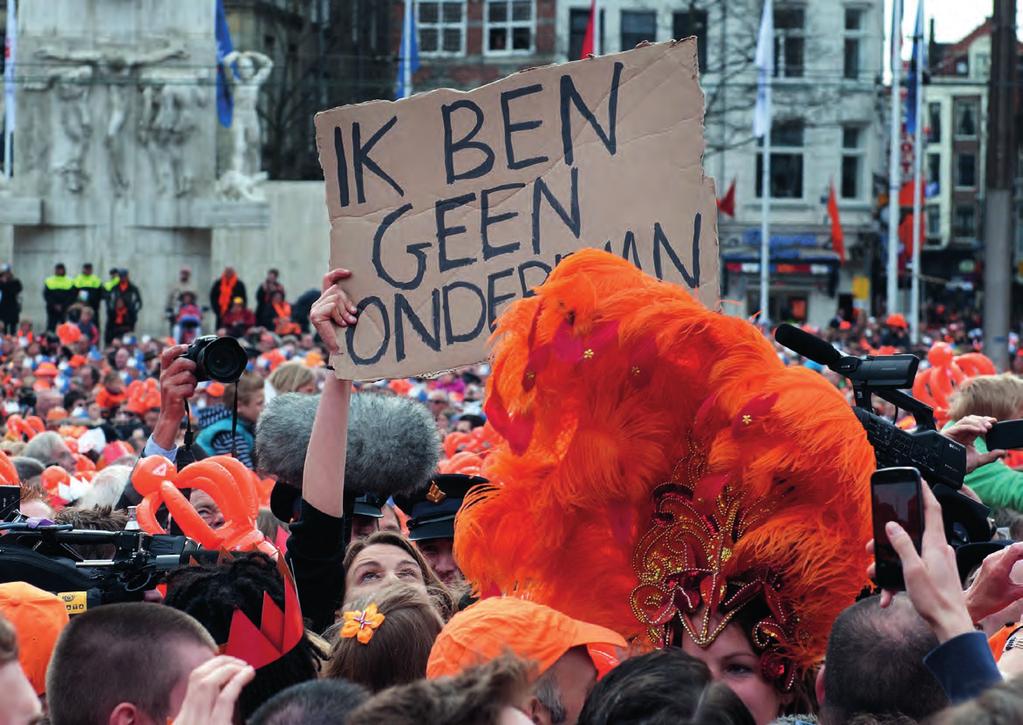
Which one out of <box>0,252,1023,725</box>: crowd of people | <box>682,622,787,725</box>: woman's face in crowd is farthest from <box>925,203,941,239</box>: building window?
<box>682,622,787,725</box>: woman's face in crowd

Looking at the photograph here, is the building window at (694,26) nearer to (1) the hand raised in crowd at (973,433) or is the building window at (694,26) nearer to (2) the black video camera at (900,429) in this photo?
(1) the hand raised in crowd at (973,433)

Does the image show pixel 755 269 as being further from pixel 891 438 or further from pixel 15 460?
pixel 891 438

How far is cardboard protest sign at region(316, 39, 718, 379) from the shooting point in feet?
14.5

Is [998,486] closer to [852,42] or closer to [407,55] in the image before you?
[407,55]

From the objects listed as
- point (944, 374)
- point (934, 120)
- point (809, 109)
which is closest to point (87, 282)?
point (944, 374)

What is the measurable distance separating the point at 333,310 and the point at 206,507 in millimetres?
1932

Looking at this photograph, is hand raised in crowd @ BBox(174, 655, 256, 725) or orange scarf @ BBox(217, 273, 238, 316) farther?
orange scarf @ BBox(217, 273, 238, 316)

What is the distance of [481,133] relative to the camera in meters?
4.59

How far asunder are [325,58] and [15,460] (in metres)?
39.5

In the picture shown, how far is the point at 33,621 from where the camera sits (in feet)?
12.8

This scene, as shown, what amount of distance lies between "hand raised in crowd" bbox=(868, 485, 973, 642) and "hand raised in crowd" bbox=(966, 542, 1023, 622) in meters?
0.45

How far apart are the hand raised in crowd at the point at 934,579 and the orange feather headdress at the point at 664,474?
0.74 m

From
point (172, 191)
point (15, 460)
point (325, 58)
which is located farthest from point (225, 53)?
point (15, 460)

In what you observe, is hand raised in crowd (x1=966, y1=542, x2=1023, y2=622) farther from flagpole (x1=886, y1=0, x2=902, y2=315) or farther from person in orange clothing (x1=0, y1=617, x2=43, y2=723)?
flagpole (x1=886, y1=0, x2=902, y2=315)
